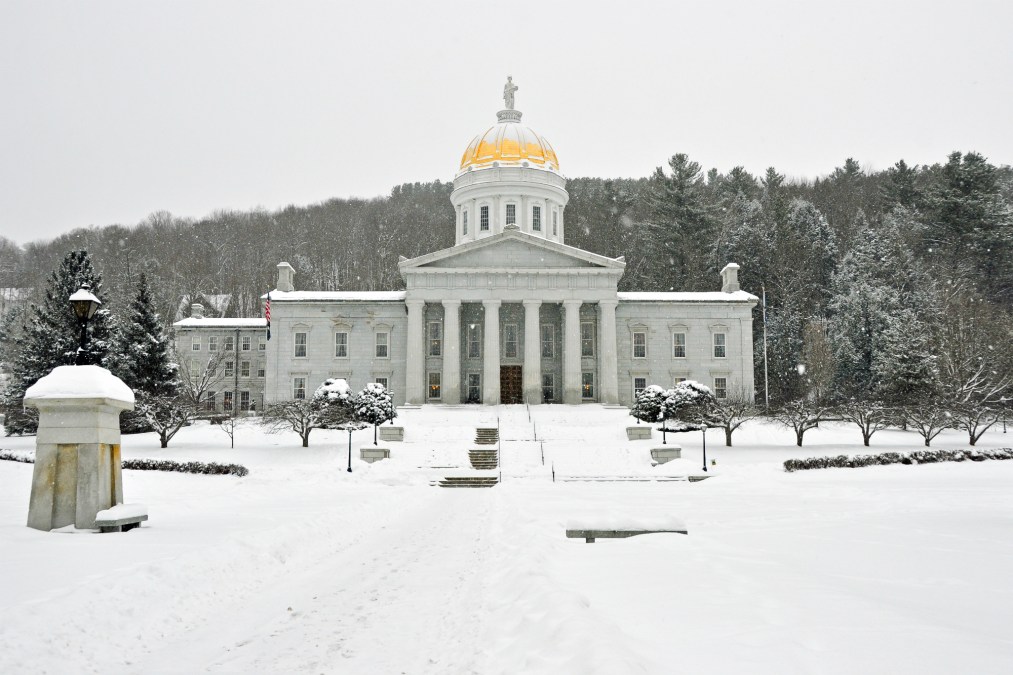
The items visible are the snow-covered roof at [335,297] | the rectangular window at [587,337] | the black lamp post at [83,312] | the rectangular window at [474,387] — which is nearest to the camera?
the black lamp post at [83,312]

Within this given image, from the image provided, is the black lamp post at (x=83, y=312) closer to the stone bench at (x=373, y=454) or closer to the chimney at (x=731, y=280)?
the stone bench at (x=373, y=454)

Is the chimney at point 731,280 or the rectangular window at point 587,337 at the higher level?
the chimney at point 731,280

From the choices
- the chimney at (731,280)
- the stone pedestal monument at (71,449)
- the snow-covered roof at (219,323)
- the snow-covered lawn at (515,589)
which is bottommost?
the snow-covered lawn at (515,589)

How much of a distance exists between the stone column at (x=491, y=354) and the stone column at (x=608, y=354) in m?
7.39

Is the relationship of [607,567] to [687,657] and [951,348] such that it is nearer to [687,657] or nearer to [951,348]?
[687,657]

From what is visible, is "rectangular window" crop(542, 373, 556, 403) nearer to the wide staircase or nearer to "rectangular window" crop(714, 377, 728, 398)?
"rectangular window" crop(714, 377, 728, 398)

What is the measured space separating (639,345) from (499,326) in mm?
10887

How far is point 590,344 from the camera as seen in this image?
193 feet

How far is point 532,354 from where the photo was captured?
2119 inches

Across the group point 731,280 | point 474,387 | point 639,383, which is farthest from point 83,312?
point 731,280

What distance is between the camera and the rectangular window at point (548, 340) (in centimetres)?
5891

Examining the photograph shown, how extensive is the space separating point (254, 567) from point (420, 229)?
8625 cm

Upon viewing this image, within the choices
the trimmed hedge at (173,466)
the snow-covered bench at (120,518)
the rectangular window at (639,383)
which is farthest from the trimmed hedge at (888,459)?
the rectangular window at (639,383)

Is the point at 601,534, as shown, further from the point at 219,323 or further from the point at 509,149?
the point at 219,323
